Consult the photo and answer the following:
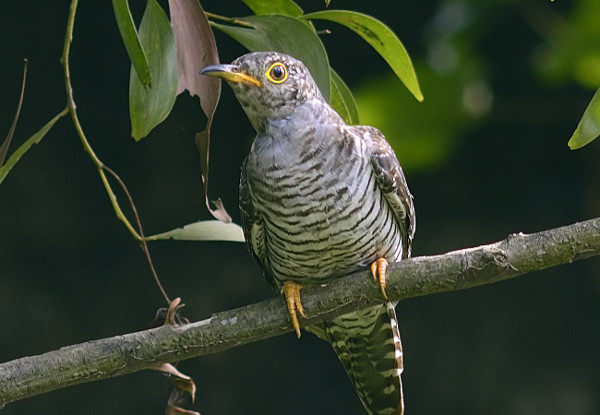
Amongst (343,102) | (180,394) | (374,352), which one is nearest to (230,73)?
(343,102)

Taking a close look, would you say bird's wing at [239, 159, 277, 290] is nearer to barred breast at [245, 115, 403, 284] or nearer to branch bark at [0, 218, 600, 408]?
barred breast at [245, 115, 403, 284]

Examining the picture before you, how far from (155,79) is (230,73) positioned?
0.27m

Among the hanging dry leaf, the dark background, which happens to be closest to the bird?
the hanging dry leaf

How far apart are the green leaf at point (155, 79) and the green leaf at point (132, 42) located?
32 millimetres

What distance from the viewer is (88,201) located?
334 centimetres

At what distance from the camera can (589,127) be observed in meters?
1.17

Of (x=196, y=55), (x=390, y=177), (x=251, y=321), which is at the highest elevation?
(x=196, y=55)

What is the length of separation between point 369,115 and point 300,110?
1.12m

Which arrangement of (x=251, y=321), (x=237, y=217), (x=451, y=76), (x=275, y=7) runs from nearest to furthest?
(x=251, y=321)
(x=275, y=7)
(x=451, y=76)
(x=237, y=217)

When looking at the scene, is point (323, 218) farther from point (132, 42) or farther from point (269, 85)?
point (132, 42)

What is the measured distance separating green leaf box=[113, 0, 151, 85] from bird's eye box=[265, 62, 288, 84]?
18.5 inches

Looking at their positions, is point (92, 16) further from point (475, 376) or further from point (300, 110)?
point (475, 376)

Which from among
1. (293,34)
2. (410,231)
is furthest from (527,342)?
(293,34)

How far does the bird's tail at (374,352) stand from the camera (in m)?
2.07
